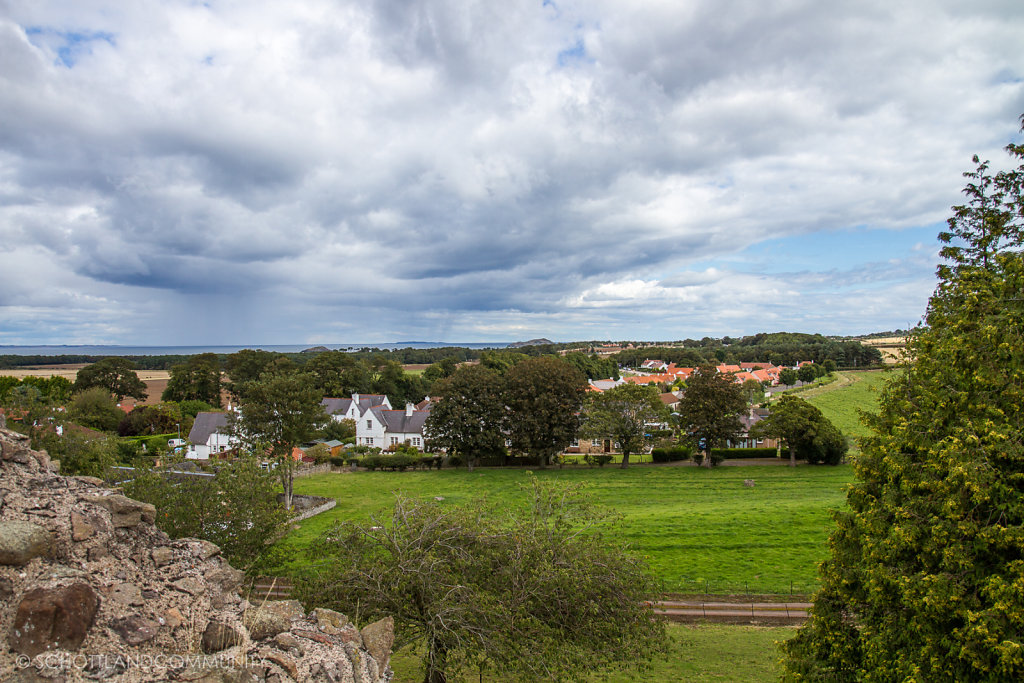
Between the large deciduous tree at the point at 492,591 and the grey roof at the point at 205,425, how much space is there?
172 ft

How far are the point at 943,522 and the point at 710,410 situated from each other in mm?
42227

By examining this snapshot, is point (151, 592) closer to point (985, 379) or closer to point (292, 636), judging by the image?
point (292, 636)

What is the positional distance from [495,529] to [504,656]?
3.45 m

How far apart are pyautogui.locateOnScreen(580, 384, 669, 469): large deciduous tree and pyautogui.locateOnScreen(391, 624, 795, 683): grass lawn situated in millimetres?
31079

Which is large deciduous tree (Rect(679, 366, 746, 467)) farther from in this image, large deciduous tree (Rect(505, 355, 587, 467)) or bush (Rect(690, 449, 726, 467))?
large deciduous tree (Rect(505, 355, 587, 467))

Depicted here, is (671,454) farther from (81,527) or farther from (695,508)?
(81,527)

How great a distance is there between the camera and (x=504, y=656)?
10812 millimetres

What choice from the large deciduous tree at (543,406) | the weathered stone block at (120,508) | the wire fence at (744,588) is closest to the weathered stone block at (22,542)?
the weathered stone block at (120,508)

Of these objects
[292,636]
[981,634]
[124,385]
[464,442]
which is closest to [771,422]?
[464,442]

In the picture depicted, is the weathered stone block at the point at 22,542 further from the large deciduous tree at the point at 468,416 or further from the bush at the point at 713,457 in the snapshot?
the bush at the point at 713,457

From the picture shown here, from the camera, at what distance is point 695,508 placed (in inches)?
1314

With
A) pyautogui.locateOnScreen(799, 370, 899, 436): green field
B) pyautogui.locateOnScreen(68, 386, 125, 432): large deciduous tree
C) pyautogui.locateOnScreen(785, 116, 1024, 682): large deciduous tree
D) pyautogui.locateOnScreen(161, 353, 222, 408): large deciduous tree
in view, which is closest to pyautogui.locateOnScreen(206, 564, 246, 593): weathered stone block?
pyautogui.locateOnScreen(785, 116, 1024, 682): large deciduous tree

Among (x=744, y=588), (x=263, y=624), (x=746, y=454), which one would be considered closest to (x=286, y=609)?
(x=263, y=624)

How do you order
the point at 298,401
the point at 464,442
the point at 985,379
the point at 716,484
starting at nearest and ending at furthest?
1. the point at 985,379
2. the point at 298,401
3. the point at 716,484
4. the point at 464,442
